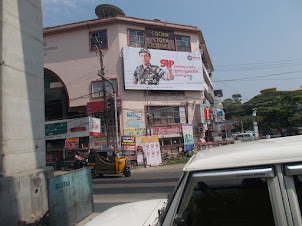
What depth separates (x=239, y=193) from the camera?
2.03 meters

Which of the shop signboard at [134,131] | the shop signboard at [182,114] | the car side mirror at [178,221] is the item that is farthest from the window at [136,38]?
the car side mirror at [178,221]

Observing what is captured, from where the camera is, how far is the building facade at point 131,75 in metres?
19.1

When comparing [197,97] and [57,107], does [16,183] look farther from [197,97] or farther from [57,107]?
[57,107]

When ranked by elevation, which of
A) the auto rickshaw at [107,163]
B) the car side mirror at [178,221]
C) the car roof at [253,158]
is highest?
the car roof at [253,158]

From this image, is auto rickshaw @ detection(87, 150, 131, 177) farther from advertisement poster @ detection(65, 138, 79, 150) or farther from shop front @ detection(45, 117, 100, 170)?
advertisement poster @ detection(65, 138, 79, 150)

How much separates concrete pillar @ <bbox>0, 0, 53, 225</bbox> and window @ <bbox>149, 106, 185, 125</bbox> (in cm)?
1554

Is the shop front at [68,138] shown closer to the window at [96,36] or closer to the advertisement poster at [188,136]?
the advertisement poster at [188,136]

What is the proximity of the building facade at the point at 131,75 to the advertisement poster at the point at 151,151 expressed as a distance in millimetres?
2283

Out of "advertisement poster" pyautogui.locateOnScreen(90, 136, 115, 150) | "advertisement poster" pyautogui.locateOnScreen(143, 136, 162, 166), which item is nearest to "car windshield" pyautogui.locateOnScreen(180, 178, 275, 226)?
"advertisement poster" pyautogui.locateOnScreen(143, 136, 162, 166)

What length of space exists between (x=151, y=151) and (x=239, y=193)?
46.0 ft

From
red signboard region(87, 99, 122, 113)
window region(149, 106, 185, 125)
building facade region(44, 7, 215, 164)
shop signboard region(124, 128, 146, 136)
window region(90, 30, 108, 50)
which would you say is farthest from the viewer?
window region(90, 30, 108, 50)

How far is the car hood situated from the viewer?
6.45 feet

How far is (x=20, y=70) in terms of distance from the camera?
3.67 m

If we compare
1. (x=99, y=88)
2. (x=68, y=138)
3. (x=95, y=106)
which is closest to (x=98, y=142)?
(x=68, y=138)
